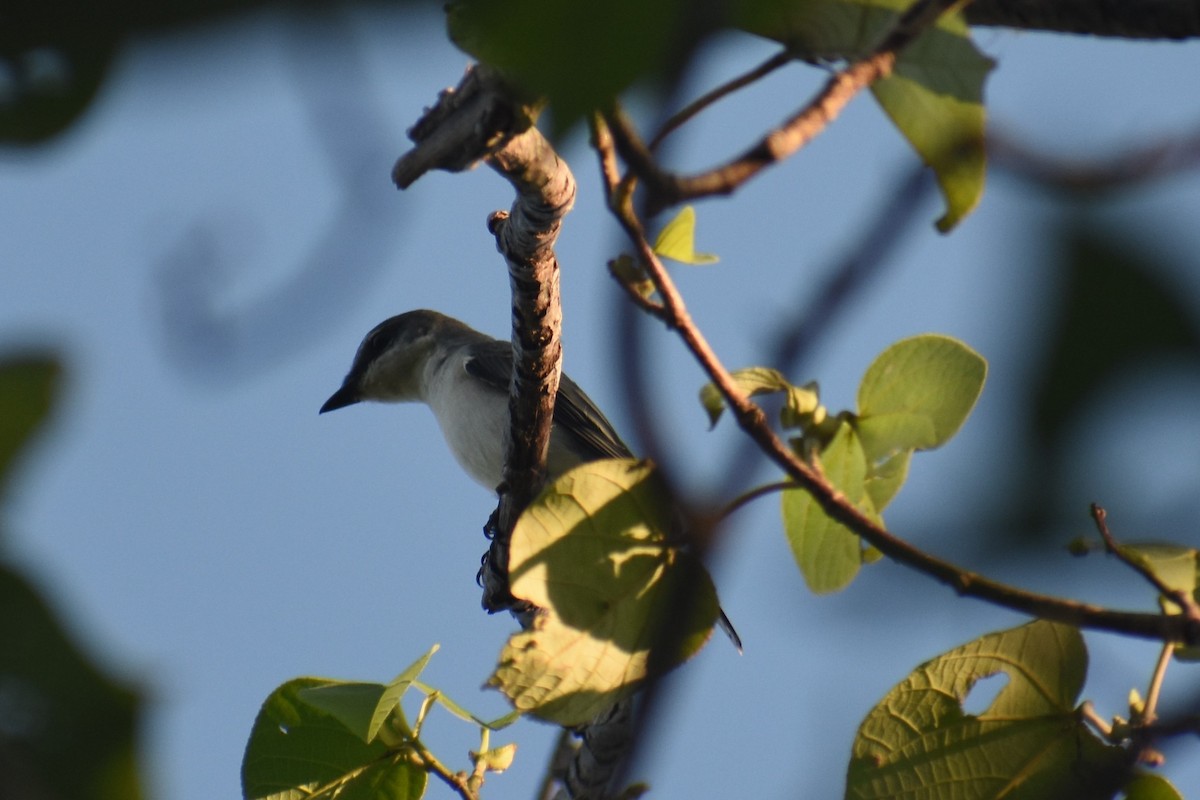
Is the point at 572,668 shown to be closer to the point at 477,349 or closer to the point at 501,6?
the point at 501,6

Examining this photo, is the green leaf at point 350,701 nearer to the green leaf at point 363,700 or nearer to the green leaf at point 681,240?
the green leaf at point 363,700

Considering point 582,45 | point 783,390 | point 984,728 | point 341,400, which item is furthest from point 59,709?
point 341,400

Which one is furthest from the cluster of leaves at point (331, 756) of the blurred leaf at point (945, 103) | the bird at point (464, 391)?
the bird at point (464, 391)

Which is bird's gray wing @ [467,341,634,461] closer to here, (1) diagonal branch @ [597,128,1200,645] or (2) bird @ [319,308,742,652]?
(2) bird @ [319,308,742,652]

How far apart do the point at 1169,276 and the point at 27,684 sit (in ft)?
3.11

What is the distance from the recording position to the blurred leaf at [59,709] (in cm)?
102

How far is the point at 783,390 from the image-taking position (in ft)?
8.70

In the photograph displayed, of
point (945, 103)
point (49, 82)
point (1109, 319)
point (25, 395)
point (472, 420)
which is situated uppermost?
point (49, 82)

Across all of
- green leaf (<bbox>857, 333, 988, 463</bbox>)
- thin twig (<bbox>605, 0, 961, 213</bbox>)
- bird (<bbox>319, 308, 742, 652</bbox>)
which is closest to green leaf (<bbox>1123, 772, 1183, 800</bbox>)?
green leaf (<bbox>857, 333, 988, 463</bbox>)

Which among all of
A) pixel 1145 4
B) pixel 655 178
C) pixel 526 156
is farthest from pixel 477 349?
pixel 655 178

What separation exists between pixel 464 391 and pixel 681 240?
155 inches

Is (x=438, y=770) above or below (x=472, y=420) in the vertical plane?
below

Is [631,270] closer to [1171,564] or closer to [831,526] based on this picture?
[831,526]

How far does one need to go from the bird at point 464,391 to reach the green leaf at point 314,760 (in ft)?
7.27
